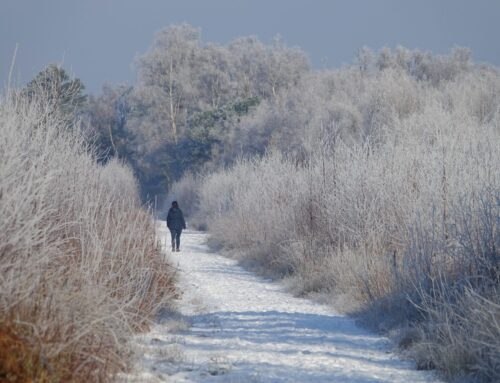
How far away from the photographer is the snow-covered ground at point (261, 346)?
7277 millimetres

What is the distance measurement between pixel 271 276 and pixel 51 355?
Result: 12316mm

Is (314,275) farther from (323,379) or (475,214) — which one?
(323,379)

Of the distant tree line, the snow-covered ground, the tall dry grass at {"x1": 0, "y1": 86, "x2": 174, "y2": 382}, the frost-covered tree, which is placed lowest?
the snow-covered ground

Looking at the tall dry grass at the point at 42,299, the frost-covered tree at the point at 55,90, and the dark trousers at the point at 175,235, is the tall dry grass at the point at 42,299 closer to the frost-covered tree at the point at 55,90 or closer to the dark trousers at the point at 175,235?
the frost-covered tree at the point at 55,90

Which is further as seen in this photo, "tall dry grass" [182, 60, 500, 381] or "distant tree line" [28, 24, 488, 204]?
"distant tree line" [28, 24, 488, 204]

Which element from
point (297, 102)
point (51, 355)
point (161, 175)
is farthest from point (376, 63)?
point (51, 355)

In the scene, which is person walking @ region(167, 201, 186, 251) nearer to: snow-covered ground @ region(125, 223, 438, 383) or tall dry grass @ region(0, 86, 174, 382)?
snow-covered ground @ region(125, 223, 438, 383)

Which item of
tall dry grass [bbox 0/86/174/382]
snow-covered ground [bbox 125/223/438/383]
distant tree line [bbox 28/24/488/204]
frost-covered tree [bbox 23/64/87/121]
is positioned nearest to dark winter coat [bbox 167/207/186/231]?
frost-covered tree [bbox 23/64/87/121]

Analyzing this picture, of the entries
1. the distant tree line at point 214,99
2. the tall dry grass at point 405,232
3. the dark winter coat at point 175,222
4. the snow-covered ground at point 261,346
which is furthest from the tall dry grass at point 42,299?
the distant tree line at point 214,99

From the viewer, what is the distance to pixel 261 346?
8805 millimetres

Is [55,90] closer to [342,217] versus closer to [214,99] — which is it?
[342,217]

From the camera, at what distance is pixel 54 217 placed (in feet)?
26.8

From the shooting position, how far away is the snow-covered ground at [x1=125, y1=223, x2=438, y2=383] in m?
7.28

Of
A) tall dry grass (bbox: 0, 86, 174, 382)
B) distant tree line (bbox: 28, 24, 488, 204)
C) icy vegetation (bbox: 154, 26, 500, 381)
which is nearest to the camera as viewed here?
tall dry grass (bbox: 0, 86, 174, 382)
